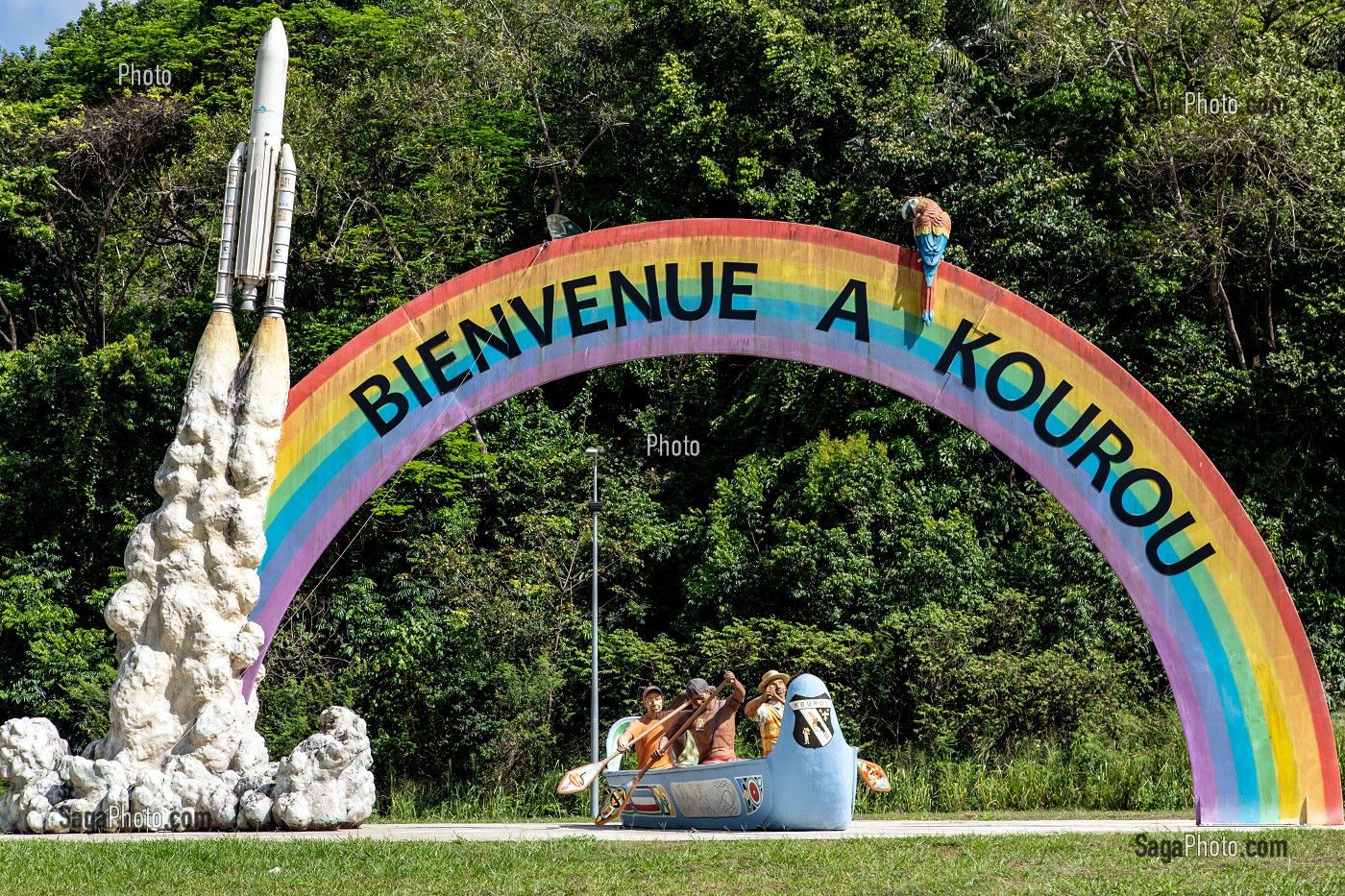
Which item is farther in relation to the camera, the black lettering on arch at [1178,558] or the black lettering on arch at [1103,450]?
the black lettering on arch at [1103,450]

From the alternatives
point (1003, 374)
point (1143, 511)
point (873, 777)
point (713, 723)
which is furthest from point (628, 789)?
point (1143, 511)

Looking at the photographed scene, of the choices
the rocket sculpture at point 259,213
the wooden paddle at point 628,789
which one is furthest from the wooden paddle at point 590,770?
the rocket sculpture at point 259,213

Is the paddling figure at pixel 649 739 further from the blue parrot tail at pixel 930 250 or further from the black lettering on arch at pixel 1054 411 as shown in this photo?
the blue parrot tail at pixel 930 250

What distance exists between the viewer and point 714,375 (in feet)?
92.0

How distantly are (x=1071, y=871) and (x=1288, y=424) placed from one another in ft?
53.5

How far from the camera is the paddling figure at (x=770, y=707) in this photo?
13.9 metres

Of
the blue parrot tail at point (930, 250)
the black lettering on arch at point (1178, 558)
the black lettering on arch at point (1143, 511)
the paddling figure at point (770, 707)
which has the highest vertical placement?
the blue parrot tail at point (930, 250)

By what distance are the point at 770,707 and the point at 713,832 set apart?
164 cm

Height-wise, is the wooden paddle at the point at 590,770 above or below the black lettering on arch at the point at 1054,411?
below

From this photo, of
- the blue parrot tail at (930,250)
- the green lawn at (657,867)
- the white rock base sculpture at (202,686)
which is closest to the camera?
the green lawn at (657,867)

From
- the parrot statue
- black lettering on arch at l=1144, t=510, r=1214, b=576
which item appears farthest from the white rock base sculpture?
black lettering on arch at l=1144, t=510, r=1214, b=576

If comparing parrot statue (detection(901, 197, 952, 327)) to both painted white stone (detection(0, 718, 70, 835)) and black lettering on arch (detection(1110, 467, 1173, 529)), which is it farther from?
painted white stone (detection(0, 718, 70, 835))

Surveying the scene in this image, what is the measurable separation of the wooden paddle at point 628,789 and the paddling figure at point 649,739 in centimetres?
8

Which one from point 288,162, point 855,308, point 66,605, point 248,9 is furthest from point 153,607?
point 248,9
